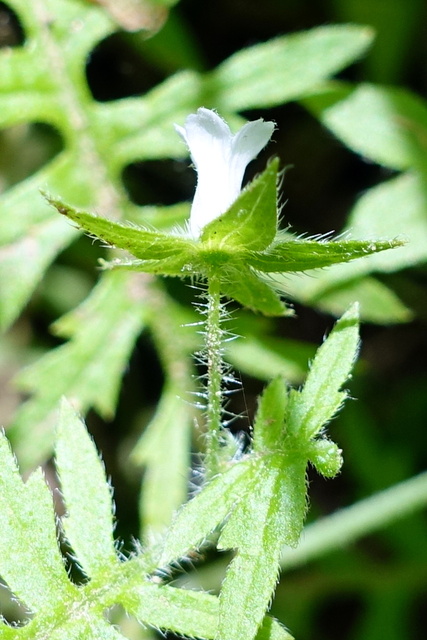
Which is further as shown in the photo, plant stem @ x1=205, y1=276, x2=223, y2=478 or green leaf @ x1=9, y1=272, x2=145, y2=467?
green leaf @ x1=9, y1=272, x2=145, y2=467

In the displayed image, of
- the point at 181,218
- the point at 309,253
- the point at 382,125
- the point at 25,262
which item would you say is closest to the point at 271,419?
the point at 309,253

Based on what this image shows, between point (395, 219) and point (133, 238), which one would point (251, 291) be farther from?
point (395, 219)

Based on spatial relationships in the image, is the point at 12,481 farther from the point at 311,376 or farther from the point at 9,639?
the point at 311,376

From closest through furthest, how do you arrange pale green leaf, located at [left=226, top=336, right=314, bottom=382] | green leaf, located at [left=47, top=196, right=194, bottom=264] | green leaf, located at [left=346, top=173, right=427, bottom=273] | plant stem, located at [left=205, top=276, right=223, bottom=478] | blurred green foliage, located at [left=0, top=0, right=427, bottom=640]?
green leaf, located at [left=47, top=196, right=194, bottom=264] → plant stem, located at [left=205, top=276, right=223, bottom=478] → green leaf, located at [left=346, top=173, right=427, bottom=273] → blurred green foliage, located at [left=0, top=0, right=427, bottom=640] → pale green leaf, located at [left=226, top=336, right=314, bottom=382]

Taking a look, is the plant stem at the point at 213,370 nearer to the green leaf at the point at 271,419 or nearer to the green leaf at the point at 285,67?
the green leaf at the point at 271,419

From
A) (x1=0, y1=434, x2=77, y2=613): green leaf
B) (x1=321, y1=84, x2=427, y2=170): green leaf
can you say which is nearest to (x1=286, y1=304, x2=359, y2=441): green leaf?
(x1=0, y1=434, x2=77, y2=613): green leaf

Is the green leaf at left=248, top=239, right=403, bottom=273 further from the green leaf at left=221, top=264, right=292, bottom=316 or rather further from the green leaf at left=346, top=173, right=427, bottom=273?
the green leaf at left=346, top=173, right=427, bottom=273

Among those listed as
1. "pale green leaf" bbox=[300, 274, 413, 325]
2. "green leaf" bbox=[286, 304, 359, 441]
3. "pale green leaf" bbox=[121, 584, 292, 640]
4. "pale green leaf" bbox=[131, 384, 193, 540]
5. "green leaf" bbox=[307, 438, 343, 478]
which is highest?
"green leaf" bbox=[286, 304, 359, 441]
